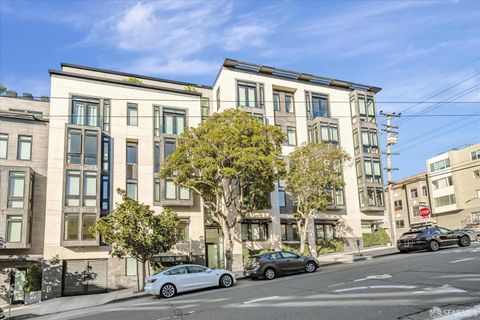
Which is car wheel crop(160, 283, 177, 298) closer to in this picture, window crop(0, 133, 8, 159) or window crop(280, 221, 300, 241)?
window crop(280, 221, 300, 241)

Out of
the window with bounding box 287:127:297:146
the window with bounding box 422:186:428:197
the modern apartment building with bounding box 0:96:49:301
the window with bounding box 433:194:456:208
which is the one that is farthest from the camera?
the window with bounding box 422:186:428:197

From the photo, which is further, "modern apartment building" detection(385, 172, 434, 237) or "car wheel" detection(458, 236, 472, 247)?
"modern apartment building" detection(385, 172, 434, 237)

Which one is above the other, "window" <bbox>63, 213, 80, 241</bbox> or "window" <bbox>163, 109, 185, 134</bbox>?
"window" <bbox>163, 109, 185, 134</bbox>

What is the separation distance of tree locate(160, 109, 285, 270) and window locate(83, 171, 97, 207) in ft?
17.5

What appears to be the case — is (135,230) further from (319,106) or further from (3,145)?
(319,106)

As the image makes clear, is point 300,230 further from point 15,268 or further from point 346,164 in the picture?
point 15,268

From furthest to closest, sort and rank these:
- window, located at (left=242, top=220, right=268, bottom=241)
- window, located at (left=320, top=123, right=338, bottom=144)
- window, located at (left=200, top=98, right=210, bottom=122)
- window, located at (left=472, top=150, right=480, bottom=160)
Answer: window, located at (left=472, top=150, right=480, bottom=160) < window, located at (left=320, top=123, right=338, bottom=144) < window, located at (left=200, top=98, right=210, bottom=122) < window, located at (left=242, top=220, right=268, bottom=241)

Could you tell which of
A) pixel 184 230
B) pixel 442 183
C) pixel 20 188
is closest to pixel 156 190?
pixel 184 230

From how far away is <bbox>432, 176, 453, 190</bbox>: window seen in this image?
5583 centimetres

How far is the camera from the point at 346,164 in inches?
1465

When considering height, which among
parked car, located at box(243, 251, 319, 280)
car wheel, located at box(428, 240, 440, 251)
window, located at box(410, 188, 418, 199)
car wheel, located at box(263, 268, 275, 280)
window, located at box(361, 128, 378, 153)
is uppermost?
window, located at box(361, 128, 378, 153)

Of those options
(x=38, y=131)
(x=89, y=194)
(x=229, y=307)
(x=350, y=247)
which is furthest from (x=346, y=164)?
(x=229, y=307)

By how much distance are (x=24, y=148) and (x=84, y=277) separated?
377 inches

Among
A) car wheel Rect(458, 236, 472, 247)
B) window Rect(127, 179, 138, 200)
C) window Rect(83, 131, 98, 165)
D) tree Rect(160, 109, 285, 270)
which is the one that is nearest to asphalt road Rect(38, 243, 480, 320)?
tree Rect(160, 109, 285, 270)
